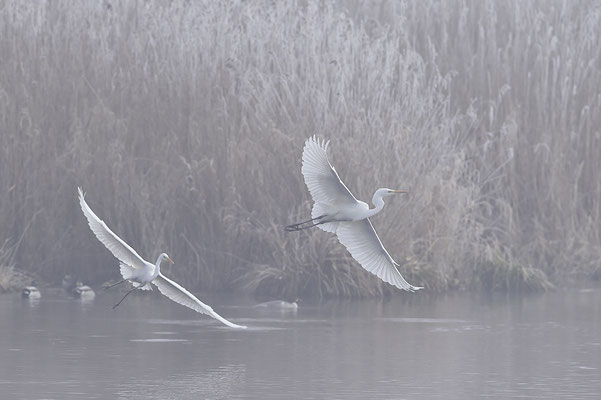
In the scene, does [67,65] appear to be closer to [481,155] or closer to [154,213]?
[154,213]

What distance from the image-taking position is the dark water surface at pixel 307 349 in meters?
10.8

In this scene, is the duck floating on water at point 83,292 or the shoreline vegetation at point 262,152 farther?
the shoreline vegetation at point 262,152

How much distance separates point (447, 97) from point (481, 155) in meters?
0.81

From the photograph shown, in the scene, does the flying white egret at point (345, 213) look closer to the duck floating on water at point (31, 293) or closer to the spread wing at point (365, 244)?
the spread wing at point (365, 244)

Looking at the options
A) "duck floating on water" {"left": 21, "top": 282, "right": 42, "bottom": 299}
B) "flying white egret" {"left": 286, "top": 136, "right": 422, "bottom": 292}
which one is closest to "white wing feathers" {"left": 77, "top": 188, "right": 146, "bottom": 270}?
"flying white egret" {"left": 286, "top": 136, "right": 422, "bottom": 292}

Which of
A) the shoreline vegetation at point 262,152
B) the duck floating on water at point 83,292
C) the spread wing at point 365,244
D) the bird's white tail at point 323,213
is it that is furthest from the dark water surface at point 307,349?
the bird's white tail at point 323,213

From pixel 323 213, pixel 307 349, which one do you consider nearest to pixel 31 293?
pixel 307 349

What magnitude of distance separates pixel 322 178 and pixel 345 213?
332 mm

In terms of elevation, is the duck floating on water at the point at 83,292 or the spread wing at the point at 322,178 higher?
the spread wing at the point at 322,178

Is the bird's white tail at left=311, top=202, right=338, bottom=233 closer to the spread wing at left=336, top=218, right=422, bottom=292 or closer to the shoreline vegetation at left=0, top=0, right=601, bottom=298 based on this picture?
the spread wing at left=336, top=218, right=422, bottom=292

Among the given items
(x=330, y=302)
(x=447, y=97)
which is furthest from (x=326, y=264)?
(x=447, y=97)

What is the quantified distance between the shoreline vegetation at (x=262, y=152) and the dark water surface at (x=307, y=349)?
656mm

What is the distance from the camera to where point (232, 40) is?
57.3 feet

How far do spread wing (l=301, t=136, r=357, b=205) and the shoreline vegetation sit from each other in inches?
165
